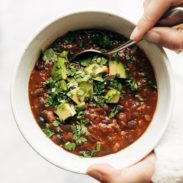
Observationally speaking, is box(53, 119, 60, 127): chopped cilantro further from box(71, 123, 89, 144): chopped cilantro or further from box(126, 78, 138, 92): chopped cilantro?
box(126, 78, 138, 92): chopped cilantro

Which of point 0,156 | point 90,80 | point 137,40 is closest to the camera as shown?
point 137,40

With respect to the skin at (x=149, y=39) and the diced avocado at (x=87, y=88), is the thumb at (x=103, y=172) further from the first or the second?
the diced avocado at (x=87, y=88)

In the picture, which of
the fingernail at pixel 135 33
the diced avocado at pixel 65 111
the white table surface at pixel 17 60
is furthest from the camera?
the white table surface at pixel 17 60

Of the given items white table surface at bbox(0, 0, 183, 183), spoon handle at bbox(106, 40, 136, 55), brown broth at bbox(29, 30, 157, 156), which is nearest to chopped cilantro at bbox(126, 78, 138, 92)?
brown broth at bbox(29, 30, 157, 156)

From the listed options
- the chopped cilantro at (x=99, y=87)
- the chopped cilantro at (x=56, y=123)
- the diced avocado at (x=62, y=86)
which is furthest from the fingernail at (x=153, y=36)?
the chopped cilantro at (x=56, y=123)

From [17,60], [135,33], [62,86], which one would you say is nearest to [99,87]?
[62,86]

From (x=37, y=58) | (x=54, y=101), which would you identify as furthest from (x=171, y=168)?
(x=37, y=58)

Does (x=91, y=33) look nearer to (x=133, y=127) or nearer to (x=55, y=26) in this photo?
(x=55, y=26)
